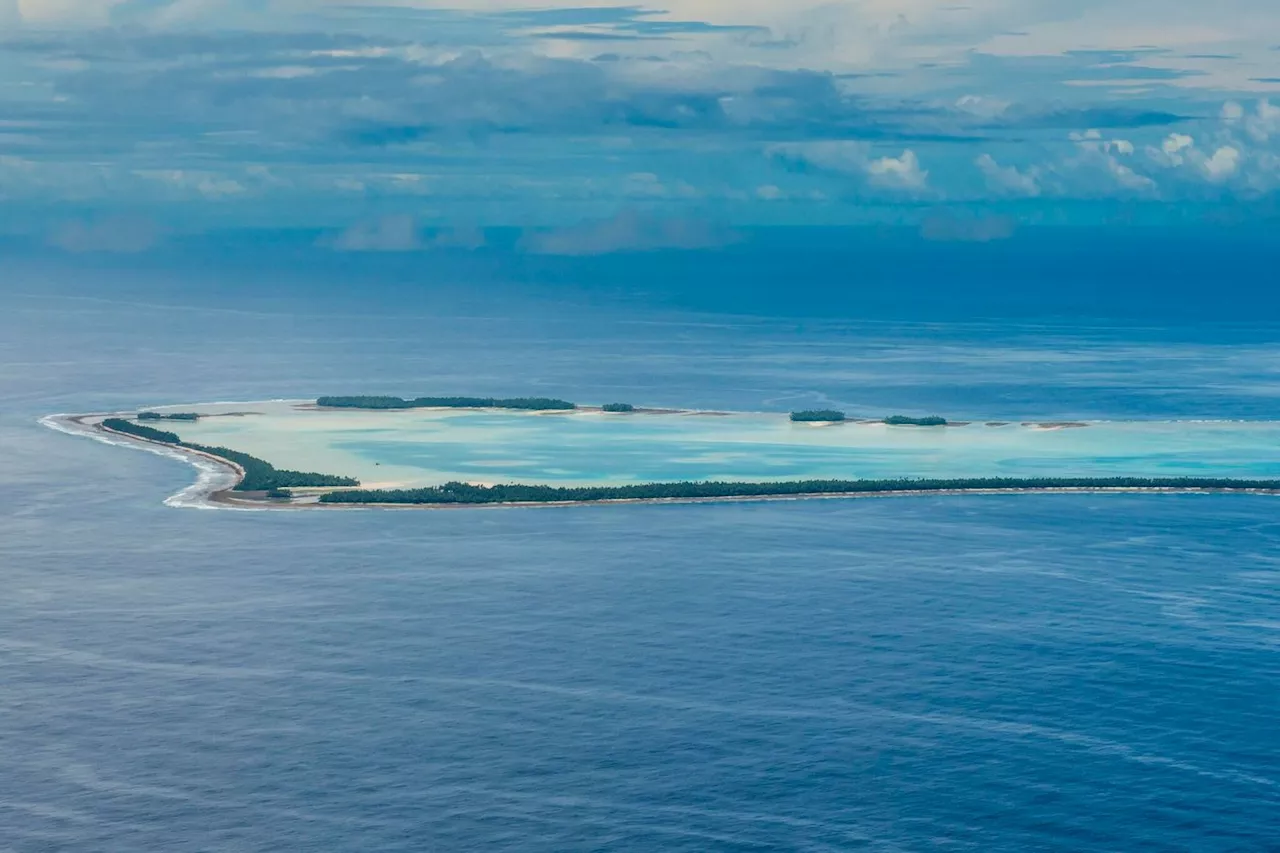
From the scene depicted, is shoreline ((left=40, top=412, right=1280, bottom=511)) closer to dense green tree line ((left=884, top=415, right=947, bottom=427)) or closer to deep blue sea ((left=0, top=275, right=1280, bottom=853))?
deep blue sea ((left=0, top=275, right=1280, bottom=853))

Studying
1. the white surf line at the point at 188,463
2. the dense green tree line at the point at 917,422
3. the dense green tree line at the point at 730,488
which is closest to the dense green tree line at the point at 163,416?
the white surf line at the point at 188,463

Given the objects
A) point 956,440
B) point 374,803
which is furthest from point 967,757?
point 956,440

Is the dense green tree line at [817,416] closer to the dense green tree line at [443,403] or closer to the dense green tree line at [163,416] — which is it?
the dense green tree line at [443,403]

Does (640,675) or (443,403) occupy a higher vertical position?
(443,403)

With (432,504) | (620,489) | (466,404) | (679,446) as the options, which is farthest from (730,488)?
(466,404)

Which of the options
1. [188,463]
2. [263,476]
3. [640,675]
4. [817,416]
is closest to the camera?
[640,675]

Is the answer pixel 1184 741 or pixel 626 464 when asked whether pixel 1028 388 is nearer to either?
pixel 626 464

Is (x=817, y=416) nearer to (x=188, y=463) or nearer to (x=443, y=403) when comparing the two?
(x=443, y=403)
